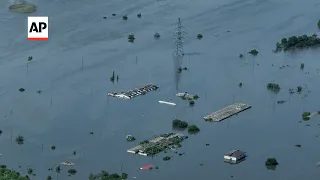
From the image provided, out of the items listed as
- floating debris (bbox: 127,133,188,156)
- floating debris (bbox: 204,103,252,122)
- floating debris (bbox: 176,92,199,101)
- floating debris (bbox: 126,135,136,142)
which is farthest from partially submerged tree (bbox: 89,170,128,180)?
floating debris (bbox: 176,92,199,101)

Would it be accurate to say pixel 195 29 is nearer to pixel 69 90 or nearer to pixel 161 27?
pixel 161 27

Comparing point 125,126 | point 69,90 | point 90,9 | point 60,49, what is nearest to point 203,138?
point 125,126

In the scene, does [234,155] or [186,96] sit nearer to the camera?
[234,155]

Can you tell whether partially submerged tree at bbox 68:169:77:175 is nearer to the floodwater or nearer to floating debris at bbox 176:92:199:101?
the floodwater

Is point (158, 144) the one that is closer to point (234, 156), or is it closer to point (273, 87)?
point (234, 156)

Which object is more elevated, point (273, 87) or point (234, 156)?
point (273, 87)

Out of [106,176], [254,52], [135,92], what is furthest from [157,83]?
[106,176]
